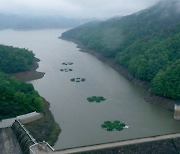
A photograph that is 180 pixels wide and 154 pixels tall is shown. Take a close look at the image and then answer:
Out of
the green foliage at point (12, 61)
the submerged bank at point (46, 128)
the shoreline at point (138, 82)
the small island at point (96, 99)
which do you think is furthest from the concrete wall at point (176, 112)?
the green foliage at point (12, 61)

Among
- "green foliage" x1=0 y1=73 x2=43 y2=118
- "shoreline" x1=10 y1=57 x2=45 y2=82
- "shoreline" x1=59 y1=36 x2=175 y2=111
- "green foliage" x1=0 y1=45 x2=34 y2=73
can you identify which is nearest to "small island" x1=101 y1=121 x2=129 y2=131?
"green foliage" x1=0 y1=73 x2=43 y2=118

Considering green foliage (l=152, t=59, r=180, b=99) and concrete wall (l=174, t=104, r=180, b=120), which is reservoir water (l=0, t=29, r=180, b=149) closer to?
concrete wall (l=174, t=104, r=180, b=120)

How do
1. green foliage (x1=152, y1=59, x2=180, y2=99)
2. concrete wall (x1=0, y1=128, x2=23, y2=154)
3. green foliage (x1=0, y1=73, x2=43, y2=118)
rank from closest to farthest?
1. concrete wall (x1=0, y1=128, x2=23, y2=154)
2. green foliage (x1=0, y1=73, x2=43, y2=118)
3. green foliage (x1=152, y1=59, x2=180, y2=99)

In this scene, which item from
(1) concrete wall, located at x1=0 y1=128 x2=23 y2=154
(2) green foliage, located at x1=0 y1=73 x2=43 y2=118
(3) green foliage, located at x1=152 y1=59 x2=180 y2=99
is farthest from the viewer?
(3) green foliage, located at x1=152 y1=59 x2=180 y2=99

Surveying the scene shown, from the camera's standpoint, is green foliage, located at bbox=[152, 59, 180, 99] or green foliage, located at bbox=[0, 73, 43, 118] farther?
green foliage, located at bbox=[152, 59, 180, 99]

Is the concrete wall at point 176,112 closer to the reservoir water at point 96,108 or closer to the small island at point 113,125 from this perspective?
the reservoir water at point 96,108

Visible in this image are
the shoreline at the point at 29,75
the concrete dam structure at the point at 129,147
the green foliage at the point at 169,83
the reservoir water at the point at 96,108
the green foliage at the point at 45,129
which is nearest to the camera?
the concrete dam structure at the point at 129,147

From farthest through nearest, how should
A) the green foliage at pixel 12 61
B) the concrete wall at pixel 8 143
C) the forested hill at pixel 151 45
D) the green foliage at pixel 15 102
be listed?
the green foliage at pixel 12 61, the forested hill at pixel 151 45, the green foliage at pixel 15 102, the concrete wall at pixel 8 143
